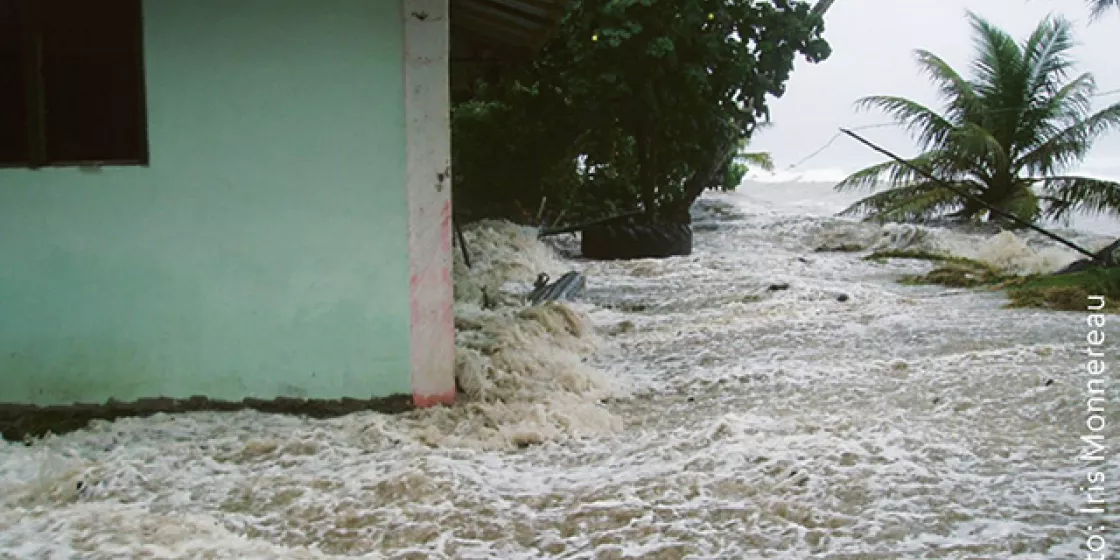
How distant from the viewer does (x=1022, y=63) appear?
19516mm

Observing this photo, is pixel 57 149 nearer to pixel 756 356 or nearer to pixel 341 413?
pixel 341 413

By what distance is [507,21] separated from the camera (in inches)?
287

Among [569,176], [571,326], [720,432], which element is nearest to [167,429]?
[720,432]

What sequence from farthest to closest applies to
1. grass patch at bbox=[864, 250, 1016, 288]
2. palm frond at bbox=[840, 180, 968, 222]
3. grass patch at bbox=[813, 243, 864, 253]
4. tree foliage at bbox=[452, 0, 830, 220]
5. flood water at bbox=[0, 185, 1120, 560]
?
1. palm frond at bbox=[840, 180, 968, 222]
2. grass patch at bbox=[813, 243, 864, 253]
3. tree foliage at bbox=[452, 0, 830, 220]
4. grass patch at bbox=[864, 250, 1016, 288]
5. flood water at bbox=[0, 185, 1120, 560]

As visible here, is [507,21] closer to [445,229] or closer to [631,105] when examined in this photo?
[445,229]

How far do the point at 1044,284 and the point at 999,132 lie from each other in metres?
11.9

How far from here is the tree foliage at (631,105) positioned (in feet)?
41.8

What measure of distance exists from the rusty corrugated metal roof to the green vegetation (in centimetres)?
480

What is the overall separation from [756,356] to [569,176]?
10580mm

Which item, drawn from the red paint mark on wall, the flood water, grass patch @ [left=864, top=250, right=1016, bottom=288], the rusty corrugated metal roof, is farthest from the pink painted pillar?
grass patch @ [left=864, top=250, right=1016, bottom=288]

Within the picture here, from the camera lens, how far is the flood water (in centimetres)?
353

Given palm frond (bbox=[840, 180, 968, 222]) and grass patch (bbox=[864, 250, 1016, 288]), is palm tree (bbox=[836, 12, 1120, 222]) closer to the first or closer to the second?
palm frond (bbox=[840, 180, 968, 222])

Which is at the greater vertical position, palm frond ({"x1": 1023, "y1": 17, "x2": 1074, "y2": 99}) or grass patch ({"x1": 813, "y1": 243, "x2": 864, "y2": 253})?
palm frond ({"x1": 1023, "y1": 17, "x2": 1074, "y2": 99})

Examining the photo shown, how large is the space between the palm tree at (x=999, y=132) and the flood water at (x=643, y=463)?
12.4 m
